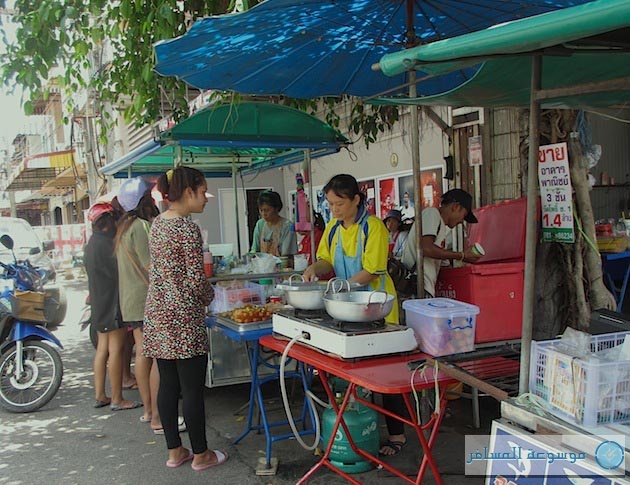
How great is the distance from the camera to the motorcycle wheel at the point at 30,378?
5.13m

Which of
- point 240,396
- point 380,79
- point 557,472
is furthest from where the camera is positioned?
point 240,396

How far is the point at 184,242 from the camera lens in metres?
3.38

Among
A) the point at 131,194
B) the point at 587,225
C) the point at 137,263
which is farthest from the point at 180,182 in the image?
the point at 587,225

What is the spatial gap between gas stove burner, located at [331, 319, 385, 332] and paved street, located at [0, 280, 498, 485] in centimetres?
127

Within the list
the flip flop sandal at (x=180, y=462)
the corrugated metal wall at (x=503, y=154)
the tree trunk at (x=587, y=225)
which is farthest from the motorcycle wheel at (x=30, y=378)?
the corrugated metal wall at (x=503, y=154)

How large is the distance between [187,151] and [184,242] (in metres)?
3.33

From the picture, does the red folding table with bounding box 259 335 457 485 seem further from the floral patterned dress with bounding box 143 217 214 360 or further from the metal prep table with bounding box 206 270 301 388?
the metal prep table with bounding box 206 270 301 388

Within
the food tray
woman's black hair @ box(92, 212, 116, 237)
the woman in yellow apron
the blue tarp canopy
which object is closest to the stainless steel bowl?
the woman in yellow apron

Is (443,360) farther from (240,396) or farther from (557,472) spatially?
(240,396)

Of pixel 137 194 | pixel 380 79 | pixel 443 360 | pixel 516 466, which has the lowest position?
pixel 516 466

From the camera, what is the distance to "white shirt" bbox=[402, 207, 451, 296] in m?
4.14

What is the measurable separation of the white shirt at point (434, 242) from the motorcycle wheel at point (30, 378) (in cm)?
334

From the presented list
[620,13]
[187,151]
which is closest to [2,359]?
[187,151]

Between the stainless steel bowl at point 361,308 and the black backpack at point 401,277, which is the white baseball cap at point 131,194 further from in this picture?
the stainless steel bowl at point 361,308
